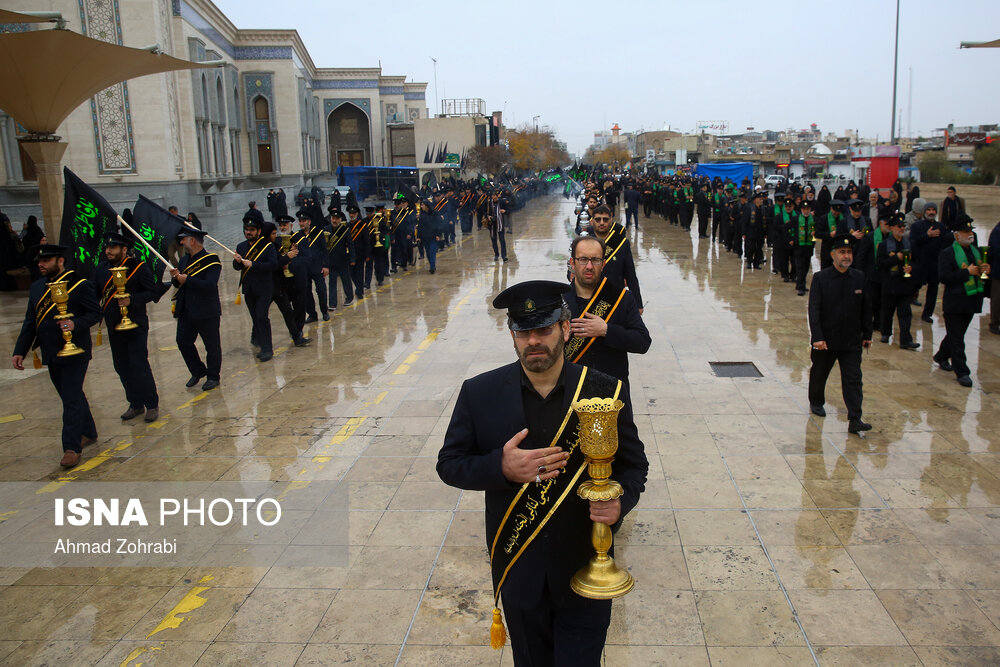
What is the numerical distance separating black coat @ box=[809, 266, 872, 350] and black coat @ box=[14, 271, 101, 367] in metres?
6.70

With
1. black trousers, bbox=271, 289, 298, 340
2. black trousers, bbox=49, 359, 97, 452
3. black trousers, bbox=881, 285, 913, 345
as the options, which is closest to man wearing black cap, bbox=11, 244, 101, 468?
black trousers, bbox=49, 359, 97, 452

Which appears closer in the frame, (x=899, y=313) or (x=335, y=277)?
(x=899, y=313)

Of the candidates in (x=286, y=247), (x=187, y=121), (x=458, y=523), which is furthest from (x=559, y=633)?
(x=187, y=121)

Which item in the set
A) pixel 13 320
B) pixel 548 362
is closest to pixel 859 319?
pixel 548 362

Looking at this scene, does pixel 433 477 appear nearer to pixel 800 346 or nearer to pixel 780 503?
pixel 780 503

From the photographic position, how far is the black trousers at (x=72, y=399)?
7.09 m

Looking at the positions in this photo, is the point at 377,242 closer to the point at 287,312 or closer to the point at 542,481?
the point at 287,312

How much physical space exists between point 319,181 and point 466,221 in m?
27.8

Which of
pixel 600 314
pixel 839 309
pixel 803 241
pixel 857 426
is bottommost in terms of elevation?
pixel 857 426

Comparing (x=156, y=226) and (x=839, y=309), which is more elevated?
(x=156, y=226)

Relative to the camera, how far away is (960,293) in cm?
859

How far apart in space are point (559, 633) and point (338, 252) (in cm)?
1259

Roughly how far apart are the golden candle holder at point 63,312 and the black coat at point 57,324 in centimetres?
5

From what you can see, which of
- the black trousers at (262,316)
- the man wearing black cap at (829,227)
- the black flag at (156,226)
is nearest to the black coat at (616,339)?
the black trousers at (262,316)
